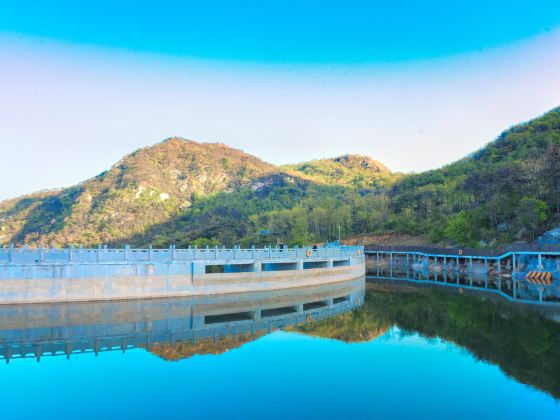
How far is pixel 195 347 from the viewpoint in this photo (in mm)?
24172

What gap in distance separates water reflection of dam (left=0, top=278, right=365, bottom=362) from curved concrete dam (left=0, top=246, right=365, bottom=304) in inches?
37.8

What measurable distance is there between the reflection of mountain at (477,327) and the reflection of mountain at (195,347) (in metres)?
5.48

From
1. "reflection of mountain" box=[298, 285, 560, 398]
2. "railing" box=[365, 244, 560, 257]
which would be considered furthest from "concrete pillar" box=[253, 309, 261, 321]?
"railing" box=[365, 244, 560, 257]

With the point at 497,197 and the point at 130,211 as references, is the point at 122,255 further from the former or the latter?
the point at 130,211

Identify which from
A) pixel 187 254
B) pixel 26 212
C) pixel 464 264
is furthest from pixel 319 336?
pixel 26 212

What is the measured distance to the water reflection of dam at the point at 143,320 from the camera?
24130 mm

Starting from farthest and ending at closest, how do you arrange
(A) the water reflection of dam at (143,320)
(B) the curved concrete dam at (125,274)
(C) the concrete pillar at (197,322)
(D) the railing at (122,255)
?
(D) the railing at (122,255)
(B) the curved concrete dam at (125,274)
(C) the concrete pillar at (197,322)
(A) the water reflection of dam at (143,320)

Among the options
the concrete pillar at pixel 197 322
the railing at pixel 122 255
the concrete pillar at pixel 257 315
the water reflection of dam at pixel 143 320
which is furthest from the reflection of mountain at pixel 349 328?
the railing at pixel 122 255

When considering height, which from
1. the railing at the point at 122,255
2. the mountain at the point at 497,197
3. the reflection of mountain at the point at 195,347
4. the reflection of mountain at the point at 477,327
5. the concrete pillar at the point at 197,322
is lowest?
the reflection of mountain at the point at 477,327

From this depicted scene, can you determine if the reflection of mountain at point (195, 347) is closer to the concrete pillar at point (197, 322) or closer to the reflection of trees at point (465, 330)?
the reflection of trees at point (465, 330)

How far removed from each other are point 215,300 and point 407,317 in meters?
15.7

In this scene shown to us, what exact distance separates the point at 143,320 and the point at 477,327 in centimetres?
2253

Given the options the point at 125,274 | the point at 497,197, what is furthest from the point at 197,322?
the point at 497,197

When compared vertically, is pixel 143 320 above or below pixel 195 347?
above
